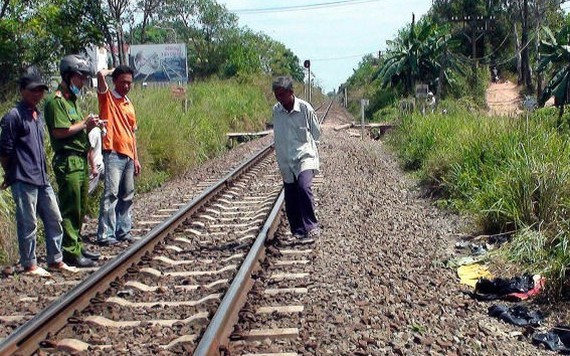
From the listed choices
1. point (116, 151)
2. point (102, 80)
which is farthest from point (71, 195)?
point (102, 80)

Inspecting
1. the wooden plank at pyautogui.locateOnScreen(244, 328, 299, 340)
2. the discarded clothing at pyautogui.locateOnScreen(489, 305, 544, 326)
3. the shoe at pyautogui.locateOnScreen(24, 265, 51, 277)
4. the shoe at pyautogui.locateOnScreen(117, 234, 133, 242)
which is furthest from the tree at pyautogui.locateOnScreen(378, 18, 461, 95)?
the wooden plank at pyautogui.locateOnScreen(244, 328, 299, 340)

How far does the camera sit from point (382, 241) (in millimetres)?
8477

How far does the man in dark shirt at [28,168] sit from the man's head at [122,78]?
49.9 inches

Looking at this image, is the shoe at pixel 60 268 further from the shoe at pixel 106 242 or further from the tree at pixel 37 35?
the tree at pixel 37 35

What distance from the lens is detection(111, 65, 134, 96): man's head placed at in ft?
26.7

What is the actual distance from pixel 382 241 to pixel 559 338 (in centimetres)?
343

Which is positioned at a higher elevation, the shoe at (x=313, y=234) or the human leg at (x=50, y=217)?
the human leg at (x=50, y=217)

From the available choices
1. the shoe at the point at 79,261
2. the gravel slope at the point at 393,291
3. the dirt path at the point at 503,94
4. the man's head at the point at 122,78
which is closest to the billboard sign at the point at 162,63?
the dirt path at the point at 503,94

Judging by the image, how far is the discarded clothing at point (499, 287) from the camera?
6199 mm

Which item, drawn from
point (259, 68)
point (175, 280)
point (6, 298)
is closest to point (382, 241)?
point (175, 280)

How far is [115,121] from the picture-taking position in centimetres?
839

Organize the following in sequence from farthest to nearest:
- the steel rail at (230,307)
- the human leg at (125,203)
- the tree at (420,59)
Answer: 1. the tree at (420,59)
2. the human leg at (125,203)
3. the steel rail at (230,307)

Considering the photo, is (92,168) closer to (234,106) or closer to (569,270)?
(569,270)

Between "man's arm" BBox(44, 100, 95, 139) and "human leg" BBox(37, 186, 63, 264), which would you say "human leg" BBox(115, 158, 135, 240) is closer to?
"man's arm" BBox(44, 100, 95, 139)
